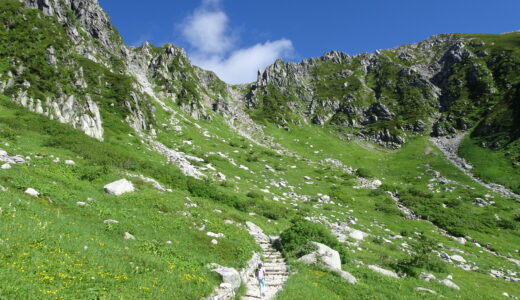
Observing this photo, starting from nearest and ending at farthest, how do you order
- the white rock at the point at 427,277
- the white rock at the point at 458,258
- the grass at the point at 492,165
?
the white rock at the point at 427,277 → the white rock at the point at 458,258 → the grass at the point at 492,165

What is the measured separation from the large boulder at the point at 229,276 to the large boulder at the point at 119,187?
1119cm

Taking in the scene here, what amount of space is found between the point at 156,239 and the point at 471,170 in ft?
277

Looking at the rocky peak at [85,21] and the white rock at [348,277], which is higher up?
the rocky peak at [85,21]

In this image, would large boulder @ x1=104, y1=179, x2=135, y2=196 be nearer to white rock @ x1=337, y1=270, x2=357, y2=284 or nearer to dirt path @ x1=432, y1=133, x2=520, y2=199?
white rock @ x1=337, y1=270, x2=357, y2=284

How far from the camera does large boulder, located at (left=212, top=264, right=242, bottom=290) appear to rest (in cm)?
1402

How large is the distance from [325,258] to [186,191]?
16.3 m

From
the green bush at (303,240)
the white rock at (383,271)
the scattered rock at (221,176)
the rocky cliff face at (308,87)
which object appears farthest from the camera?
the rocky cliff face at (308,87)

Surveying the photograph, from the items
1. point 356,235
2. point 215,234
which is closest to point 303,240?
point 215,234

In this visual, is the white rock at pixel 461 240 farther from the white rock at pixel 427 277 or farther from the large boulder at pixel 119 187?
the large boulder at pixel 119 187

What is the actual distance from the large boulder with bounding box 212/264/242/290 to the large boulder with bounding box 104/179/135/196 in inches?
441

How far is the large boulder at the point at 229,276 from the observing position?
1402 centimetres

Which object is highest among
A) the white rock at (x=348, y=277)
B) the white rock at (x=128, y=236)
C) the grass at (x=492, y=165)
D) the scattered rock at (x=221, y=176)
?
the grass at (x=492, y=165)

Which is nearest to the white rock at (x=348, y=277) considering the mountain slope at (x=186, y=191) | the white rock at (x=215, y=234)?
the mountain slope at (x=186, y=191)

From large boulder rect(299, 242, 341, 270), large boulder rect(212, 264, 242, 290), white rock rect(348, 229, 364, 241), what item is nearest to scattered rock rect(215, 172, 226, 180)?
white rock rect(348, 229, 364, 241)
